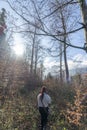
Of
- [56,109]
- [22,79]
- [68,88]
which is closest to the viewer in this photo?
[56,109]

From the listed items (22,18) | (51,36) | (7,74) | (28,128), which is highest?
(7,74)

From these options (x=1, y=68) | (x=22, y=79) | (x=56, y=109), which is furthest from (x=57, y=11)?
(x=22, y=79)

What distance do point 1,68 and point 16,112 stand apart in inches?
454

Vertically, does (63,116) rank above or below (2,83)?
below

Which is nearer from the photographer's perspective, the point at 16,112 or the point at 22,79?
the point at 16,112

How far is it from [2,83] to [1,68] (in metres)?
2.10

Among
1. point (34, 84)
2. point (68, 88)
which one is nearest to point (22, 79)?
point (34, 84)

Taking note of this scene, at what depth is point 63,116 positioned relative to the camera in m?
13.5

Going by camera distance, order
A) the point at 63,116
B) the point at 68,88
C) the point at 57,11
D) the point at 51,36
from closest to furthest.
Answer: the point at 51,36 < the point at 57,11 < the point at 63,116 < the point at 68,88

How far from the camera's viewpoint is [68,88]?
65.8 feet

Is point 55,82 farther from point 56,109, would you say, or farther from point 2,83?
point 56,109

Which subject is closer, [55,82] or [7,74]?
[55,82]

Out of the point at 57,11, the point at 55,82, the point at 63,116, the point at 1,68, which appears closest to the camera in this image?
the point at 57,11

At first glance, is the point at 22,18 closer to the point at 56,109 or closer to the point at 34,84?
the point at 56,109
